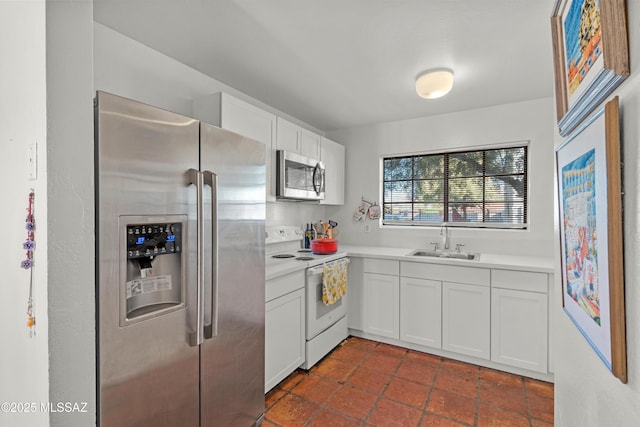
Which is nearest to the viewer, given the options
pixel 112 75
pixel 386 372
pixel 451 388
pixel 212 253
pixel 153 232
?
pixel 153 232

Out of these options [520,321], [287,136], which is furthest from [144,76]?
[520,321]

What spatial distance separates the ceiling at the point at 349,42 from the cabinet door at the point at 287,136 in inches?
10.5

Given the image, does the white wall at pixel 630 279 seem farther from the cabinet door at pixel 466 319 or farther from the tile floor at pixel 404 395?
the cabinet door at pixel 466 319

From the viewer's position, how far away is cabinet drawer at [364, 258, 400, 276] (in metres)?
2.92

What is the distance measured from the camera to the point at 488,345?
254cm

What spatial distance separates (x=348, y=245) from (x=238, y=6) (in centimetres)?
269

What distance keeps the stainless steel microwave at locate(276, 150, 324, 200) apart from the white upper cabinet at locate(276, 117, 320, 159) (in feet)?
0.30

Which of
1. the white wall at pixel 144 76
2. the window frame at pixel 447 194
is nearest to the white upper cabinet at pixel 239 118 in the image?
the white wall at pixel 144 76

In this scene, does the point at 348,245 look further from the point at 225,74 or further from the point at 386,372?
the point at 225,74

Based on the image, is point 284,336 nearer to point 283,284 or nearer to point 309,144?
point 283,284

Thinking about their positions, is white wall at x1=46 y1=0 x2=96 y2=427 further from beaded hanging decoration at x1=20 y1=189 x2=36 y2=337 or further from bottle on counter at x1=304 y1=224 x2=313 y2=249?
bottle on counter at x1=304 y1=224 x2=313 y2=249

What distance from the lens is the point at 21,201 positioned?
104 centimetres

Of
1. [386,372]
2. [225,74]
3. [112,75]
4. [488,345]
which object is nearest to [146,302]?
[112,75]

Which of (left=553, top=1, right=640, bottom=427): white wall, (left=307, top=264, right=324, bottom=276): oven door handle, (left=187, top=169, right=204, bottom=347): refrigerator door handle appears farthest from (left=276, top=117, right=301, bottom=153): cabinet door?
(left=553, top=1, right=640, bottom=427): white wall
